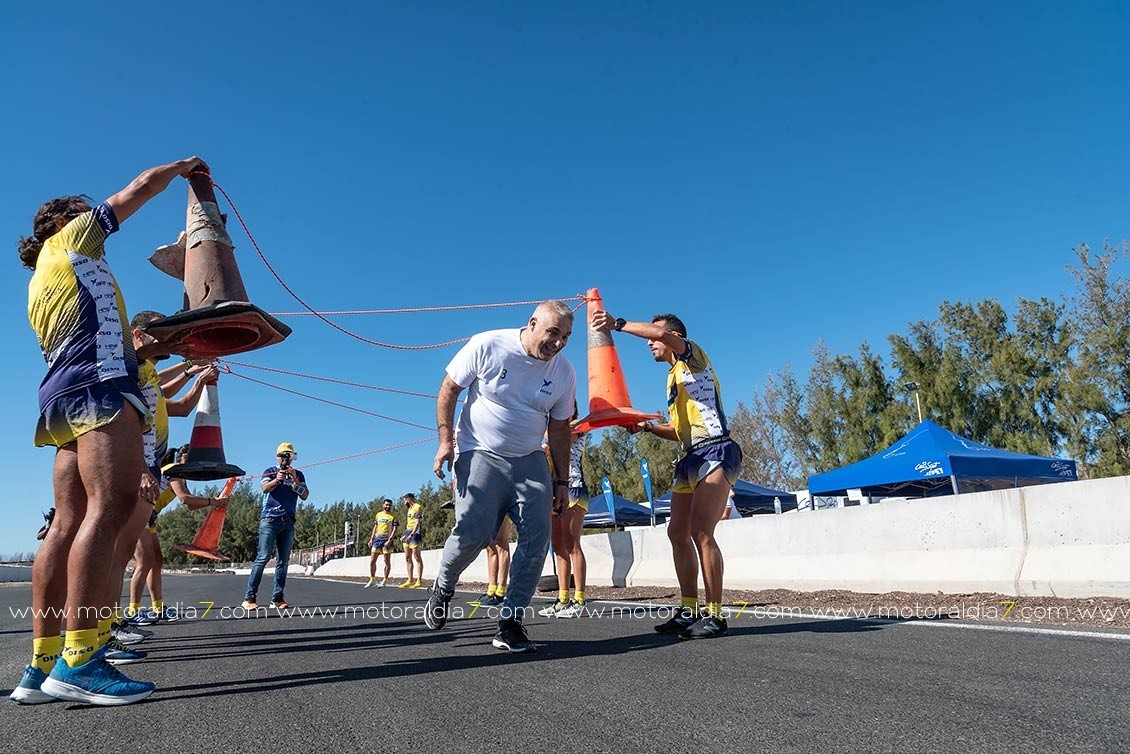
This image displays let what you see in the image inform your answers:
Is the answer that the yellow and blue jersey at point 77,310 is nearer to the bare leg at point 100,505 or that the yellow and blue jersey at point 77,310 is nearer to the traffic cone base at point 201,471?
the bare leg at point 100,505

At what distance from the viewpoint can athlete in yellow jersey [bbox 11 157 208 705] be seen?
2.63 metres

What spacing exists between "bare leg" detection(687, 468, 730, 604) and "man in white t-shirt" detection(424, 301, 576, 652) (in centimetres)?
111

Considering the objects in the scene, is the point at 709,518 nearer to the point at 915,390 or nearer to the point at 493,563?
the point at 493,563

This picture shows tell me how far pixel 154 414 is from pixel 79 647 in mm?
2616

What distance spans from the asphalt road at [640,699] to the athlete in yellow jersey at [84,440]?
0.17m

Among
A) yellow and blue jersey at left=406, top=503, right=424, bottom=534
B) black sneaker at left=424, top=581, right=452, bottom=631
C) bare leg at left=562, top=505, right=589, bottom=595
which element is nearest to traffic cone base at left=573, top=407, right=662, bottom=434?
bare leg at left=562, top=505, right=589, bottom=595

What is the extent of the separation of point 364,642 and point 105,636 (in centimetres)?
156

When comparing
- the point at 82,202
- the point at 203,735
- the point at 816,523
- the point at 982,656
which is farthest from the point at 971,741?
the point at 816,523

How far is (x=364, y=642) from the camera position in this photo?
4.44 metres

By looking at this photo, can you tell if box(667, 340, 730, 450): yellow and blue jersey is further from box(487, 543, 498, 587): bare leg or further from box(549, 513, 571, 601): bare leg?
box(487, 543, 498, 587): bare leg

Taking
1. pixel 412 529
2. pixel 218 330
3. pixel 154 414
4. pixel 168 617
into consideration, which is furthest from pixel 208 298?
pixel 412 529

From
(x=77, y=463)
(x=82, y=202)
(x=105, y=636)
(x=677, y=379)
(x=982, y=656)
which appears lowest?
(x=982, y=656)

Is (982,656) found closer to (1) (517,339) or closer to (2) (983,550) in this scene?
(1) (517,339)

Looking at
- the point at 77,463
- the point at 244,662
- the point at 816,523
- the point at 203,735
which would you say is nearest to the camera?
the point at 203,735
